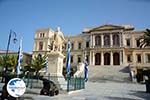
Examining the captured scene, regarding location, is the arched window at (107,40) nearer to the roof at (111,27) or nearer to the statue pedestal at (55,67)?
the roof at (111,27)

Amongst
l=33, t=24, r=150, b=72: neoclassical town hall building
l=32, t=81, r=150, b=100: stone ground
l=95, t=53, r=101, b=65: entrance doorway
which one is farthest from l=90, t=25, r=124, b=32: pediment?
l=32, t=81, r=150, b=100: stone ground

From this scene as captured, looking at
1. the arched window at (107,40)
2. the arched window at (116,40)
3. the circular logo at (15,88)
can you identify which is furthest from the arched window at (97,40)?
the circular logo at (15,88)

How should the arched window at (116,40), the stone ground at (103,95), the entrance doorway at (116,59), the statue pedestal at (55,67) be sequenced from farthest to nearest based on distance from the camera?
the arched window at (116,40), the entrance doorway at (116,59), the statue pedestal at (55,67), the stone ground at (103,95)

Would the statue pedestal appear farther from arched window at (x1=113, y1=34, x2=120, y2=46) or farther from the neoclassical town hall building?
arched window at (x1=113, y1=34, x2=120, y2=46)

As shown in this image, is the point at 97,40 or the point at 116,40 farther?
the point at 97,40

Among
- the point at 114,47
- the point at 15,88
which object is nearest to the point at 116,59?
the point at 114,47

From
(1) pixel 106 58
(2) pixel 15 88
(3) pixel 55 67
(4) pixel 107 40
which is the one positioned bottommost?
(2) pixel 15 88

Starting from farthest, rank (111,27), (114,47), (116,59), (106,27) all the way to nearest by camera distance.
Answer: (106,27), (111,27), (116,59), (114,47)

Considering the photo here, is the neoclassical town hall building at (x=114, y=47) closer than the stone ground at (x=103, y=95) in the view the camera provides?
No

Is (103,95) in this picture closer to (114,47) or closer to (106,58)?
(114,47)

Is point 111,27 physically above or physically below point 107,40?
above

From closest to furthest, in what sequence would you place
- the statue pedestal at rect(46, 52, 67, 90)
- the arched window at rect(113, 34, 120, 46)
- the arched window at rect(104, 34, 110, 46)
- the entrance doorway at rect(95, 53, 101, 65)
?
the statue pedestal at rect(46, 52, 67, 90) < the arched window at rect(113, 34, 120, 46) < the arched window at rect(104, 34, 110, 46) < the entrance doorway at rect(95, 53, 101, 65)

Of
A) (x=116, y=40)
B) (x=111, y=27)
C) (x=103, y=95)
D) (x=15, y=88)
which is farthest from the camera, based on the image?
(x=111, y=27)

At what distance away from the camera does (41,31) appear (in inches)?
2160
